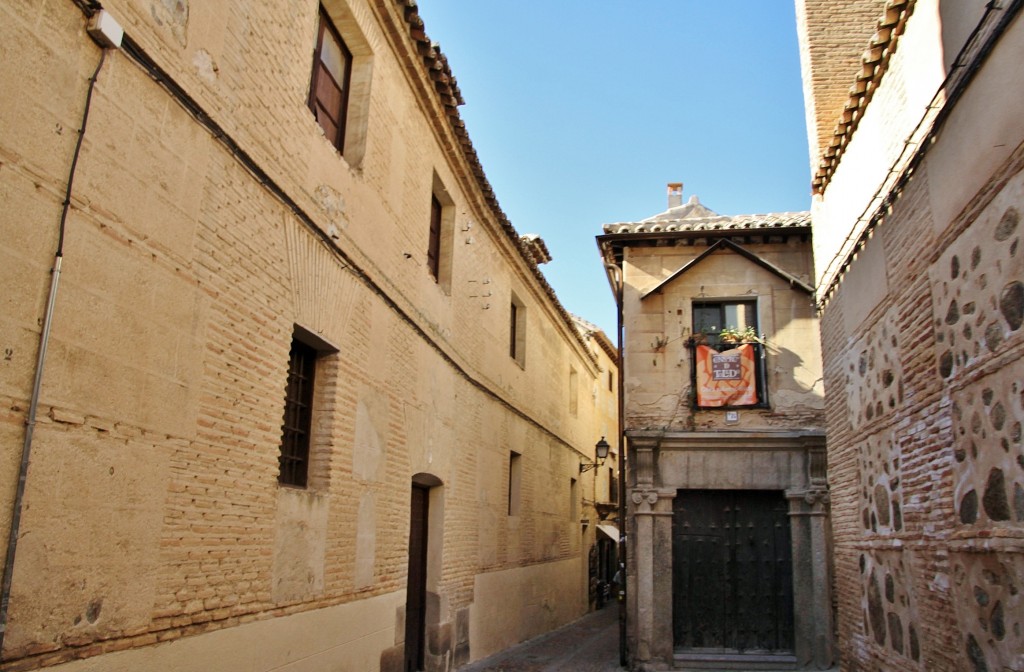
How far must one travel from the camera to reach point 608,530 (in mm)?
21875

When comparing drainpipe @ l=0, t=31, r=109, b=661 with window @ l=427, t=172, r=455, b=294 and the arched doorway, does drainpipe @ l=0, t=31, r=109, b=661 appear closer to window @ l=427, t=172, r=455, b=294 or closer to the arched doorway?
the arched doorway

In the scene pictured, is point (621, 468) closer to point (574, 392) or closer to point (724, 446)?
point (724, 446)

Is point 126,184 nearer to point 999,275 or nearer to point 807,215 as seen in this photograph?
point 999,275

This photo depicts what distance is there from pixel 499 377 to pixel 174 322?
794 cm

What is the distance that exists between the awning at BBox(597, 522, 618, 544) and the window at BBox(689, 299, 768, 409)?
1004 cm

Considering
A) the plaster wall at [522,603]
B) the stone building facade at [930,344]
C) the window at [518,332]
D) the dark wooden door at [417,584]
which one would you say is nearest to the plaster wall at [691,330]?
the window at [518,332]

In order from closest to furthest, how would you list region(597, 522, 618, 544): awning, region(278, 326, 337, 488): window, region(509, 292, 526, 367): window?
region(278, 326, 337, 488): window → region(509, 292, 526, 367): window → region(597, 522, 618, 544): awning

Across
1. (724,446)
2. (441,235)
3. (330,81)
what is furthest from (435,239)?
(724,446)

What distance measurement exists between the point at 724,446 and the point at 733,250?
2.89m

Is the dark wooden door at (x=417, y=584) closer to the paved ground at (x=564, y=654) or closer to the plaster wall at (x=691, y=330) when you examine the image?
the paved ground at (x=564, y=654)

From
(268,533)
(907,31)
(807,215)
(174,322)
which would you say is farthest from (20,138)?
(807,215)

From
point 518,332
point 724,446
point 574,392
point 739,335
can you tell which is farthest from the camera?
point 574,392

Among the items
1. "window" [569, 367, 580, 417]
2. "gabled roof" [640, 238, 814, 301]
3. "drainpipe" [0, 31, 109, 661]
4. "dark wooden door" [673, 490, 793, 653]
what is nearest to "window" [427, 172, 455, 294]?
"gabled roof" [640, 238, 814, 301]

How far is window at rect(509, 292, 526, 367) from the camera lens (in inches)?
555
